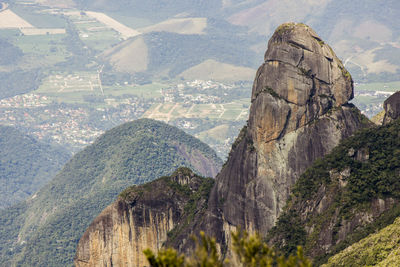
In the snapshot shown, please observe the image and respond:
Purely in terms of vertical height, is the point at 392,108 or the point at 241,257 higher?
the point at 392,108

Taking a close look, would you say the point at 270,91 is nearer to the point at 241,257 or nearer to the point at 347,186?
the point at 347,186

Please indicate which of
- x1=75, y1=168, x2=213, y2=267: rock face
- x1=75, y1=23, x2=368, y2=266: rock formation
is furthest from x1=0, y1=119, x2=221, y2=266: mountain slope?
x1=75, y1=23, x2=368, y2=266: rock formation

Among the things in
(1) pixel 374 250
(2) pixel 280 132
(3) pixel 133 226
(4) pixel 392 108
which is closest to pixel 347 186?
(2) pixel 280 132

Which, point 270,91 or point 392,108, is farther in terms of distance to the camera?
point 392,108

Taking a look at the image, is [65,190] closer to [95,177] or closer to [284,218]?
[95,177]

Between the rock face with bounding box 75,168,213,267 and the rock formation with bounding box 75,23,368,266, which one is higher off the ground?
the rock formation with bounding box 75,23,368,266

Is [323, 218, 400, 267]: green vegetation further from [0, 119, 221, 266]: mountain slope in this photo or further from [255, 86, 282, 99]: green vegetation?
[0, 119, 221, 266]: mountain slope
